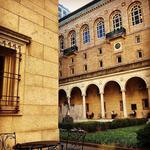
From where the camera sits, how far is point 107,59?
32750 mm

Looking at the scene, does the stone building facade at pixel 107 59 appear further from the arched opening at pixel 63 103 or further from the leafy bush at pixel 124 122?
the leafy bush at pixel 124 122

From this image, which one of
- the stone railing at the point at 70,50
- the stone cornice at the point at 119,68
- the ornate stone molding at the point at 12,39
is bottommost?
the ornate stone molding at the point at 12,39

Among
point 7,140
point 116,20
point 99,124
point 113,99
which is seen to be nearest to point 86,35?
point 116,20

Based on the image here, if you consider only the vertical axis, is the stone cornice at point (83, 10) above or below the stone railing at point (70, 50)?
above

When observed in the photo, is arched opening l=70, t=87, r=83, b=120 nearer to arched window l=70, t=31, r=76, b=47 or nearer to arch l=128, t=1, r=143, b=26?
arched window l=70, t=31, r=76, b=47

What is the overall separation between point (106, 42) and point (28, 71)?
2945 centimetres

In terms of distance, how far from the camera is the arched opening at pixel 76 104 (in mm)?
34562

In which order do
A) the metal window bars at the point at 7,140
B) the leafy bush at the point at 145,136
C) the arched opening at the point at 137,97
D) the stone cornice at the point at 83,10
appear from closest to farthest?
the metal window bars at the point at 7,140 → the leafy bush at the point at 145,136 → the arched opening at the point at 137,97 → the stone cornice at the point at 83,10

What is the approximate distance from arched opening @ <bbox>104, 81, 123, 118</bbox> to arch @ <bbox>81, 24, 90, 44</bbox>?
10646mm

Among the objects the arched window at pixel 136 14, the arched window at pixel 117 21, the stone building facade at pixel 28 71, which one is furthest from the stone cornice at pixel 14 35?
the arched window at pixel 117 21

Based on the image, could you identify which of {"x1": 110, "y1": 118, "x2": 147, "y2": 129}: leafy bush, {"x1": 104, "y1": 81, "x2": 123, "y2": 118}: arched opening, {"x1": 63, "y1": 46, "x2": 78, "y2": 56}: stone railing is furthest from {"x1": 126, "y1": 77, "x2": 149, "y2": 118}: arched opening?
{"x1": 63, "y1": 46, "x2": 78, "y2": 56}: stone railing

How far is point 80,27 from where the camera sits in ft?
127

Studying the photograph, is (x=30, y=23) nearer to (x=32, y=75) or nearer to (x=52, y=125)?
Result: (x=32, y=75)

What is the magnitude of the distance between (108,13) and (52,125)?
104 feet
